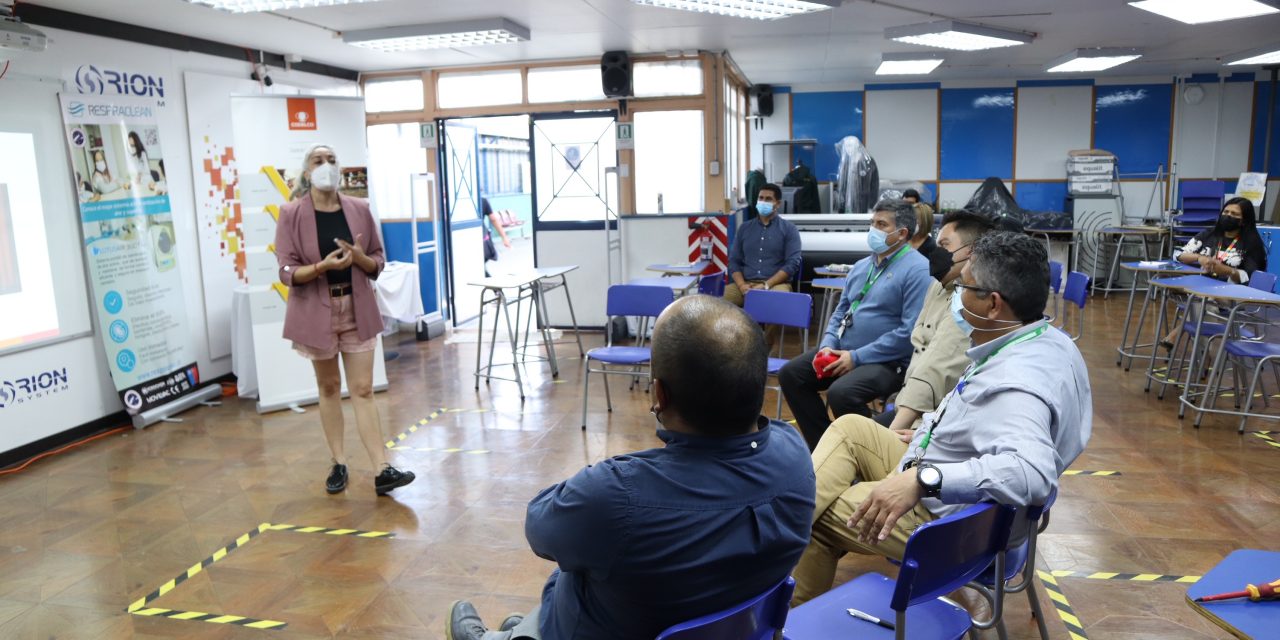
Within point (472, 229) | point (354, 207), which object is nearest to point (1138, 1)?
point (354, 207)

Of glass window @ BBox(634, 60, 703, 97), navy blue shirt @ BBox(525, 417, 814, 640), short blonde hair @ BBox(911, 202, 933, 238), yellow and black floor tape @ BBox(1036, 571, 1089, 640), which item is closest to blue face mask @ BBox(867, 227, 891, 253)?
short blonde hair @ BBox(911, 202, 933, 238)

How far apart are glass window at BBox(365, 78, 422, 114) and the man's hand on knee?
7581 millimetres

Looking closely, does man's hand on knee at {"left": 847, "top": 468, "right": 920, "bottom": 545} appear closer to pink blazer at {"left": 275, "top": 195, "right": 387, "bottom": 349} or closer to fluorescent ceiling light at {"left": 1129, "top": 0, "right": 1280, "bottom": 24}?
pink blazer at {"left": 275, "top": 195, "right": 387, "bottom": 349}

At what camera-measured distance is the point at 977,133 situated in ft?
39.4

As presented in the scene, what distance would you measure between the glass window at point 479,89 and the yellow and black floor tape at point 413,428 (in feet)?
12.5

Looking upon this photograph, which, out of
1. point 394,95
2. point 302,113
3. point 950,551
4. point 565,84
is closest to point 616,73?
point 565,84

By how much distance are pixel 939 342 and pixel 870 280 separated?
2.94 ft

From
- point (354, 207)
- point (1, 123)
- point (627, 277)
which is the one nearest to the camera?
point (354, 207)

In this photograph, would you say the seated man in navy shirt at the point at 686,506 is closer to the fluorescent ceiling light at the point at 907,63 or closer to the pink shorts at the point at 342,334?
the pink shorts at the point at 342,334

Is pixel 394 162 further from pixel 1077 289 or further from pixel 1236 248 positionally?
pixel 1236 248

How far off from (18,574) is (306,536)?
1118 mm

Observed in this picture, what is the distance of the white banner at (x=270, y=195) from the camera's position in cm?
570

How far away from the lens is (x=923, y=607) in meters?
2.03

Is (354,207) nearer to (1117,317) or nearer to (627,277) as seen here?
(627,277)
